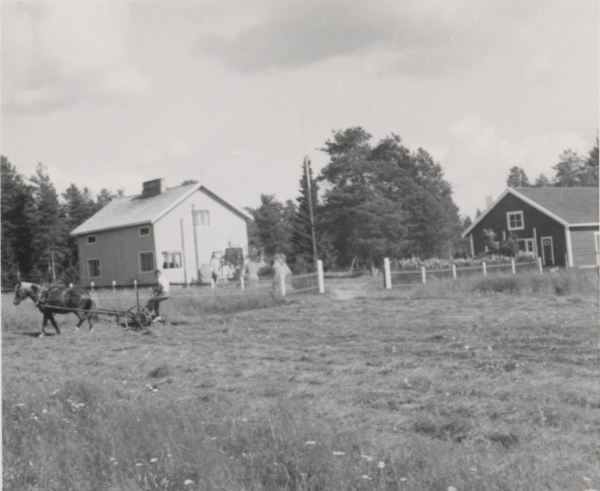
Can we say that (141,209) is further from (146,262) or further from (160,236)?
(146,262)

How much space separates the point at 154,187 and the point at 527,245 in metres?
24.9

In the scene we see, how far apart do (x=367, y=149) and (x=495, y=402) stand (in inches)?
1676

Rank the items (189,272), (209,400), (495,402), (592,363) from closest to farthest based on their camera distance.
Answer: (495,402) → (209,400) → (592,363) → (189,272)

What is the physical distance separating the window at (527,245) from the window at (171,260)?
21870 mm

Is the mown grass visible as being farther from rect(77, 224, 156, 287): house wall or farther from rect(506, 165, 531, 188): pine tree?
rect(506, 165, 531, 188): pine tree

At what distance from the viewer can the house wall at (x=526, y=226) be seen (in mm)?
38969

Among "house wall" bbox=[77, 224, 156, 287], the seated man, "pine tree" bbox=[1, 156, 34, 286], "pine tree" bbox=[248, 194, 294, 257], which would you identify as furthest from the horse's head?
"pine tree" bbox=[248, 194, 294, 257]

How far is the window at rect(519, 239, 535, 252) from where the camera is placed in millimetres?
40787

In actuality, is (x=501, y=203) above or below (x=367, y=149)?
below

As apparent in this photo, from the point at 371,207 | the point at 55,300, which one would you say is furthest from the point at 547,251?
the point at 55,300

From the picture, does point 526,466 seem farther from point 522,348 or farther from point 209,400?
point 522,348

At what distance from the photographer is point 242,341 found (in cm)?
1256

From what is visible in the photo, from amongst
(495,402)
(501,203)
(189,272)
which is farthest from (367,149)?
(495,402)

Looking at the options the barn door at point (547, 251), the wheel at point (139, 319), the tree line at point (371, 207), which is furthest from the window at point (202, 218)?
the wheel at point (139, 319)
